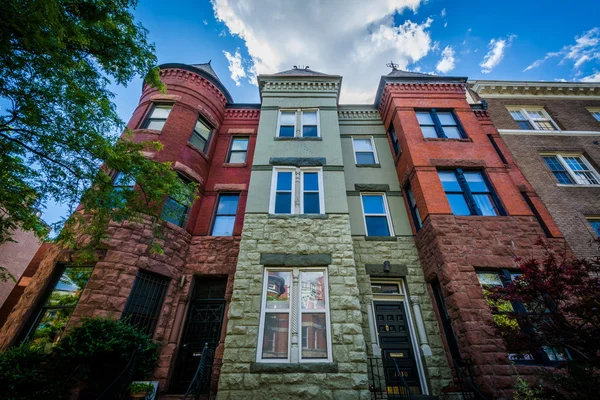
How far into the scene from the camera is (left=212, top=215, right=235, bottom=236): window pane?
9.71m

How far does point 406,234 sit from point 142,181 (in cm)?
874

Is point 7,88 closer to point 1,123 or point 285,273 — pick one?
point 1,123

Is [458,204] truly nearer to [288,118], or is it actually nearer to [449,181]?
[449,181]

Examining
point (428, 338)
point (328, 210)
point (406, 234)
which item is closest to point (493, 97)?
point (406, 234)

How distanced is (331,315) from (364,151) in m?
7.81

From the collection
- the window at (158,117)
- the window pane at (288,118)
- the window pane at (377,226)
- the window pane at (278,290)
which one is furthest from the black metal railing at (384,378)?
the window at (158,117)

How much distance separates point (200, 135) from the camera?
37.1 ft

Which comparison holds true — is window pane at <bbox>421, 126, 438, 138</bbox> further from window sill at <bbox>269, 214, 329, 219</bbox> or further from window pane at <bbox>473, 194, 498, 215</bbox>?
window sill at <bbox>269, 214, 329, 219</bbox>

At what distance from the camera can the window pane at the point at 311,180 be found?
9.27m

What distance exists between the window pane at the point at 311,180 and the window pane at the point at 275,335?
4397 millimetres

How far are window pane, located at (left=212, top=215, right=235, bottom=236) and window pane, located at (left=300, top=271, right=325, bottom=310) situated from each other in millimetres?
3839

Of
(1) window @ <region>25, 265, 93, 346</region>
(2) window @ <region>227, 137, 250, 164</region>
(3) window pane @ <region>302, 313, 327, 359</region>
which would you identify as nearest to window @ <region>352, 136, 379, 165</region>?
(2) window @ <region>227, 137, 250, 164</region>

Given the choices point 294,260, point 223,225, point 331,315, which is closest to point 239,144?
point 223,225

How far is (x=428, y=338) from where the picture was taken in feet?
24.5
